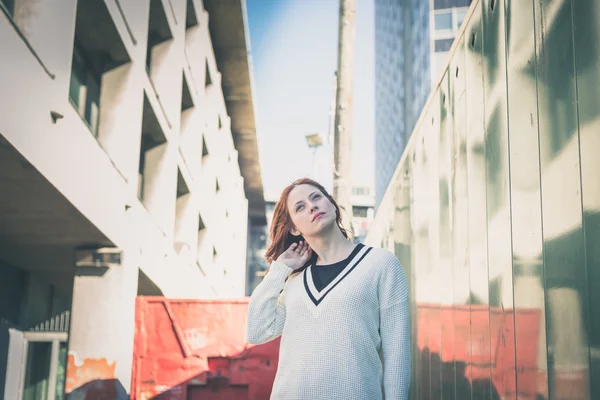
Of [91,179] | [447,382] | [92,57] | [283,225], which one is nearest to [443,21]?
[92,57]

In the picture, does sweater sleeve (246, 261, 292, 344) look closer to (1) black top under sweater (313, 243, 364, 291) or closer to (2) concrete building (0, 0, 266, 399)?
(1) black top under sweater (313, 243, 364, 291)

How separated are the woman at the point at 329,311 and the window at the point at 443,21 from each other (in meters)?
61.7

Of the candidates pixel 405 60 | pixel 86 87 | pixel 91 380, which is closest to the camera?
pixel 91 380

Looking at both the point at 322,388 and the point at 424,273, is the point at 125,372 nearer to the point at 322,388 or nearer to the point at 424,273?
the point at 424,273

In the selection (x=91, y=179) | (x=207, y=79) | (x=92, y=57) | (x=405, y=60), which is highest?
(x=405, y=60)

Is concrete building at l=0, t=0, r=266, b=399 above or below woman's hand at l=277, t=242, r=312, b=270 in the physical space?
above

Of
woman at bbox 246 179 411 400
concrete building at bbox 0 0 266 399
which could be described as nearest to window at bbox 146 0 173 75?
concrete building at bbox 0 0 266 399

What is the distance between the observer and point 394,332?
321 centimetres

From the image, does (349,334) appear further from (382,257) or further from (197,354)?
(197,354)

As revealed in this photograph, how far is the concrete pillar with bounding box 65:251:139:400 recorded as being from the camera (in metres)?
10.3

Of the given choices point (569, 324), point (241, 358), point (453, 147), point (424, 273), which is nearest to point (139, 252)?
point (241, 358)

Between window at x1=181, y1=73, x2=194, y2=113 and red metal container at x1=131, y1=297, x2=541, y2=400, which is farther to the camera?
window at x1=181, y1=73, x2=194, y2=113

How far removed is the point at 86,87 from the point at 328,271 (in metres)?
8.57

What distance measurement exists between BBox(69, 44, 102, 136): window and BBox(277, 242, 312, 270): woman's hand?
7475 millimetres
